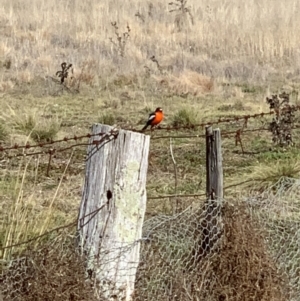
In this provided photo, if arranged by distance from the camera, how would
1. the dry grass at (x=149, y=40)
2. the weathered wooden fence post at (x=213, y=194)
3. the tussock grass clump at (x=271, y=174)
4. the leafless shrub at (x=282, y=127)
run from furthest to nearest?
the dry grass at (x=149, y=40) → the leafless shrub at (x=282, y=127) → the tussock grass clump at (x=271, y=174) → the weathered wooden fence post at (x=213, y=194)

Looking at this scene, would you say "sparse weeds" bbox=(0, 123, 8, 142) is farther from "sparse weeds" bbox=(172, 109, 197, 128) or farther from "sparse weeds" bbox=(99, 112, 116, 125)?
"sparse weeds" bbox=(172, 109, 197, 128)

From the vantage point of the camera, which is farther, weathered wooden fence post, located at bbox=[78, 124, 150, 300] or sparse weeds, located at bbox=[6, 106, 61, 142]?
sparse weeds, located at bbox=[6, 106, 61, 142]

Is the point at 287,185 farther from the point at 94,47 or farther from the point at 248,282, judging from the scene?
the point at 94,47

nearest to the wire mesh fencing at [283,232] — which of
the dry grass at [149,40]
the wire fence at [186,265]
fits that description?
the wire fence at [186,265]

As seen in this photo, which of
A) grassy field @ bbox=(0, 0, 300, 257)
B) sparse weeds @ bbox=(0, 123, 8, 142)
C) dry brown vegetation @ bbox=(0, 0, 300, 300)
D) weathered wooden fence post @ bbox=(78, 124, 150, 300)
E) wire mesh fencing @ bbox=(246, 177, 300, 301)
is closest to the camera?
weathered wooden fence post @ bbox=(78, 124, 150, 300)

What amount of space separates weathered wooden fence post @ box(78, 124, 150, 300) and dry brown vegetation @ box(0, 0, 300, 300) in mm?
178

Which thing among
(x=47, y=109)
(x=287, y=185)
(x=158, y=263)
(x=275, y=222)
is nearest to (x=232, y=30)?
(x=47, y=109)

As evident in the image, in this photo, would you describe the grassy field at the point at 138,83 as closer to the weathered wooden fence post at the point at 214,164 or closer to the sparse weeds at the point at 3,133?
the sparse weeds at the point at 3,133

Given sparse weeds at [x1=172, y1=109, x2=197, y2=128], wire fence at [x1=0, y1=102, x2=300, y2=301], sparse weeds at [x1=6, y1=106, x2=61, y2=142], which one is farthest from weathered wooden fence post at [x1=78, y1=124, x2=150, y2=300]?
sparse weeds at [x1=172, y1=109, x2=197, y2=128]

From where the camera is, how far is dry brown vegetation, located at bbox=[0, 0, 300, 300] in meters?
5.71

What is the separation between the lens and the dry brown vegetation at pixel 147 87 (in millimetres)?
5707

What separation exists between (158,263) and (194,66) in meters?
10.9

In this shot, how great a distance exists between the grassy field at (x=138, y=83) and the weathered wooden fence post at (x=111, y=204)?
1.15 m

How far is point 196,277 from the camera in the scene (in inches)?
146
